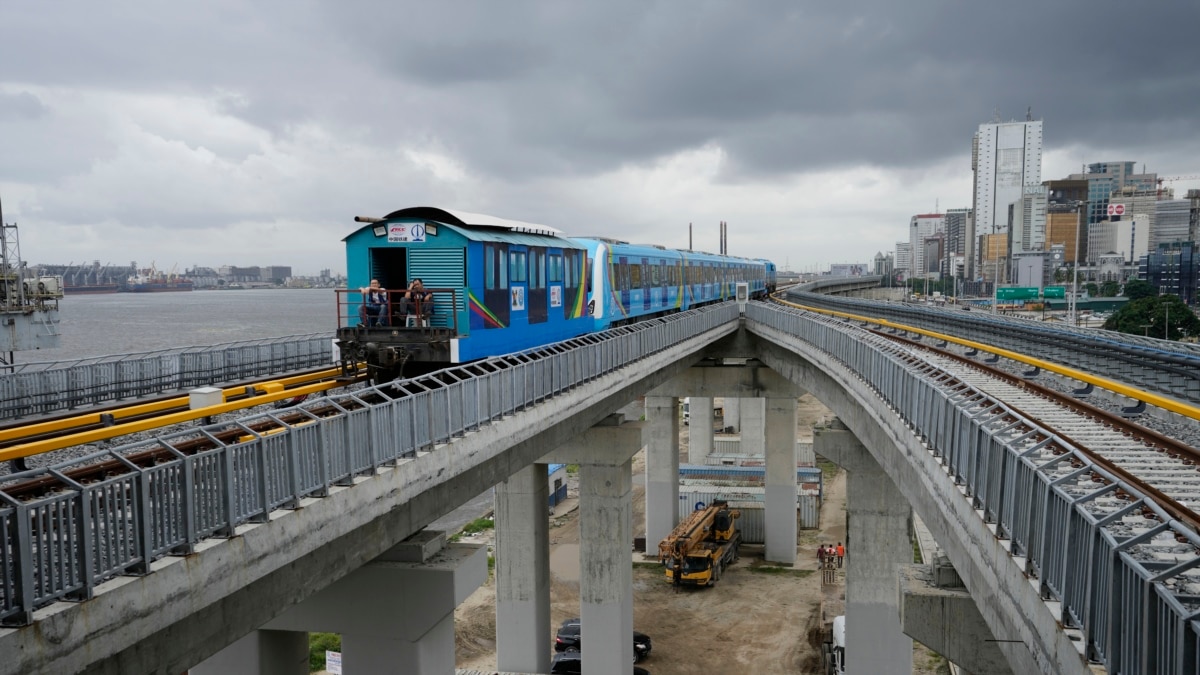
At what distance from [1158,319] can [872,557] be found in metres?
67.7

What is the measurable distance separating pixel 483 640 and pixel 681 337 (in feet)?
51.8

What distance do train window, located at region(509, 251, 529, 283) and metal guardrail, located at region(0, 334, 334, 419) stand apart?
849 cm

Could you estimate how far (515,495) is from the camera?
2842cm

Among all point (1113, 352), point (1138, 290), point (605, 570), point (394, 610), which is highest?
point (1113, 352)

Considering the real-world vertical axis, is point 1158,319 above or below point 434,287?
below

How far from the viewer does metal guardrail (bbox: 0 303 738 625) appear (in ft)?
21.0

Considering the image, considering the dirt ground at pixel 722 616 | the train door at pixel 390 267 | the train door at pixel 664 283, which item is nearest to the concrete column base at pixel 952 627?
the train door at pixel 390 267

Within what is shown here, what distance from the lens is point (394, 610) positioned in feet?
49.6

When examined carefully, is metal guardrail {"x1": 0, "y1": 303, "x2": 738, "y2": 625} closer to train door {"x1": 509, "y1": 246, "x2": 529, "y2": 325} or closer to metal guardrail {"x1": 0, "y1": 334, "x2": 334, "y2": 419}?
train door {"x1": 509, "y1": 246, "x2": 529, "y2": 325}

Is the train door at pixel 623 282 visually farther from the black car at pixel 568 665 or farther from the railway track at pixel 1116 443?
the railway track at pixel 1116 443

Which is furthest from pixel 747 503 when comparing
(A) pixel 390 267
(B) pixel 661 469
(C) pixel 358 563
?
(C) pixel 358 563

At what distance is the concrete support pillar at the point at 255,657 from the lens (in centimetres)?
1502

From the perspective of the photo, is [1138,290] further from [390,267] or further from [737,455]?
[390,267]

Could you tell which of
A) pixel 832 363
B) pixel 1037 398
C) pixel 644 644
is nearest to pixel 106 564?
pixel 1037 398
